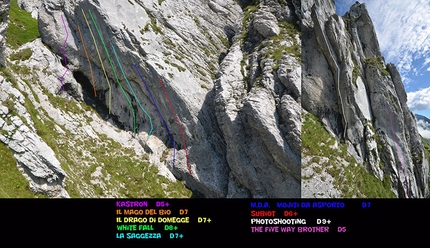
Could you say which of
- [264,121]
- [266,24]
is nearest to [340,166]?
[264,121]

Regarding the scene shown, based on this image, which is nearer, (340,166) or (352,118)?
(340,166)

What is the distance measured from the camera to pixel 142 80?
22.9m

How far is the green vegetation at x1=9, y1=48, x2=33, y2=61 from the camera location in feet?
71.4

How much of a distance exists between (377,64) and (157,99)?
64.3 feet

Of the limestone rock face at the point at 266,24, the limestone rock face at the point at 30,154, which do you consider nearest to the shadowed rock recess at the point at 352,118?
the limestone rock face at the point at 266,24

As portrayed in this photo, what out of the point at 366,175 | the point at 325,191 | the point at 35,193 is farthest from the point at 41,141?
the point at 366,175

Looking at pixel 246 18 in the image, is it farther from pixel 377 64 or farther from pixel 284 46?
pixel 377 64

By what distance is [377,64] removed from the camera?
68.3 feet

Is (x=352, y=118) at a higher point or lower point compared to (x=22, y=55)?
lower

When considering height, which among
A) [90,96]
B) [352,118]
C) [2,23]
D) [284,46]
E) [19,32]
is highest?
[19,32]

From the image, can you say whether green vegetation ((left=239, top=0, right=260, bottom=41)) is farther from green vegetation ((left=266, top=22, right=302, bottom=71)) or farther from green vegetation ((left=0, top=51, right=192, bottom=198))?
green vegetation ((left=0, top=51, right=192, bottom=198))
